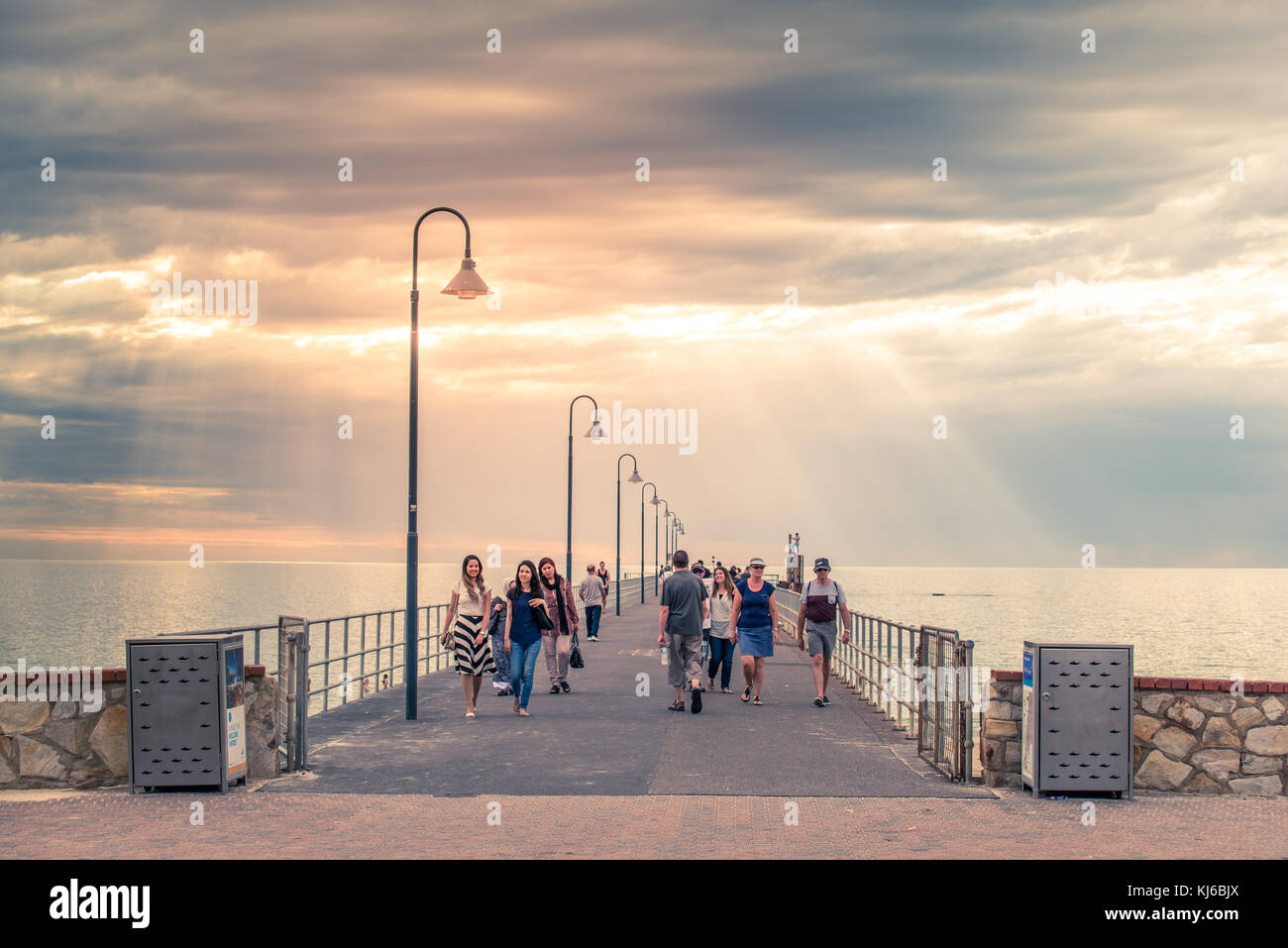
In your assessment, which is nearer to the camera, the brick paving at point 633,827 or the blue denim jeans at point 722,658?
the brick paving at point 633,827

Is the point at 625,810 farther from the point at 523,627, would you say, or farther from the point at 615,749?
the point at 523,627

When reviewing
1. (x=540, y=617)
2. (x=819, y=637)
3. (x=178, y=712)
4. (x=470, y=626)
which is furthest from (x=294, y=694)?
(x=819, y=637)

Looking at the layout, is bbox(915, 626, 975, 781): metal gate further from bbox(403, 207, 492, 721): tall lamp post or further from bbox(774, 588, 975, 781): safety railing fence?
bbox(403, 207, 492, 721): tall lamp post

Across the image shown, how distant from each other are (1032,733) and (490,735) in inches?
239

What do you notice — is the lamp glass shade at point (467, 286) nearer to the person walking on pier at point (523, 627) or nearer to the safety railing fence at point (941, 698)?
the person walking on pier at point (523, 627)

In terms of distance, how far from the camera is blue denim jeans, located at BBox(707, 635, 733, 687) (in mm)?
19000

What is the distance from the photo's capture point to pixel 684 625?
16.2 meters

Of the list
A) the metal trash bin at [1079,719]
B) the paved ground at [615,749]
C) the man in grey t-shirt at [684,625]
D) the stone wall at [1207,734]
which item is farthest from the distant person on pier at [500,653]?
the stone wall at [1207,734]

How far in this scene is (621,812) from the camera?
9484 mm

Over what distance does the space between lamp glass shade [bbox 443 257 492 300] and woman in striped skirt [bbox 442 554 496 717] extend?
354cm

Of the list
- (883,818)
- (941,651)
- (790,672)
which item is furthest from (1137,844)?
(790,672)

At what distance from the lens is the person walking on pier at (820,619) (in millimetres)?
16484

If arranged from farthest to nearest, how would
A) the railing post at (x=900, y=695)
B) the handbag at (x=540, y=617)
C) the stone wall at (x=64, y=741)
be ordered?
the handbag at (x=540, y=617) → the railing post at (x=900, y=695) → the stone wall at (x=64, y=741)

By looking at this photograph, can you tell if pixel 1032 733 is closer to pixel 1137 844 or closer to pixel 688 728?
pixel 1137 844
